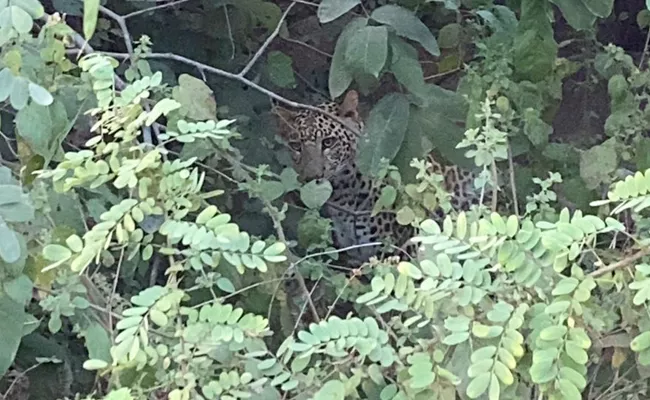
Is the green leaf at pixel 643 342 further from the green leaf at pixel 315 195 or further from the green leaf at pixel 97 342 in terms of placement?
the green leaf at pixel 315 195

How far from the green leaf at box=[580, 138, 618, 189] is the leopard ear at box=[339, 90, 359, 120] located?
93cm

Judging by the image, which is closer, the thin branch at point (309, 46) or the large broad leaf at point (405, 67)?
the large broad leaf at point (405, 67)

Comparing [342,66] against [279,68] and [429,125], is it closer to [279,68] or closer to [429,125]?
[429,125]

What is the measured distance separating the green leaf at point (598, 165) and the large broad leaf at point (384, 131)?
1.00 ft

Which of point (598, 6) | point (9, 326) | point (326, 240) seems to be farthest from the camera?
point (326, 240)

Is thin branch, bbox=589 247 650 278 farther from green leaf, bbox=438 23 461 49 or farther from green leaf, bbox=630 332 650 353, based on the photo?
green leaf, bbox=438 23 461 49

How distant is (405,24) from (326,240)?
0.42 m

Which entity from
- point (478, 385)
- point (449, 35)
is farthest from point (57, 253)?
point (449, 35)

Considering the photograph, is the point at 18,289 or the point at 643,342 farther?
the point at 18,289

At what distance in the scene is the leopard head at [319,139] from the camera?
2.58 meters

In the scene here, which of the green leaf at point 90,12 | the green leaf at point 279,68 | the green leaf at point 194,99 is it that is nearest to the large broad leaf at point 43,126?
the green leaf at point 194,99

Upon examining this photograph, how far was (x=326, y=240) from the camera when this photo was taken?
188 centimetres

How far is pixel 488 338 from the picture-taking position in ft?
3.47

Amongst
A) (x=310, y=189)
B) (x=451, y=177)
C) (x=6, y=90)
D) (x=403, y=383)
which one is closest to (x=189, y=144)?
(x=310, y=189)
